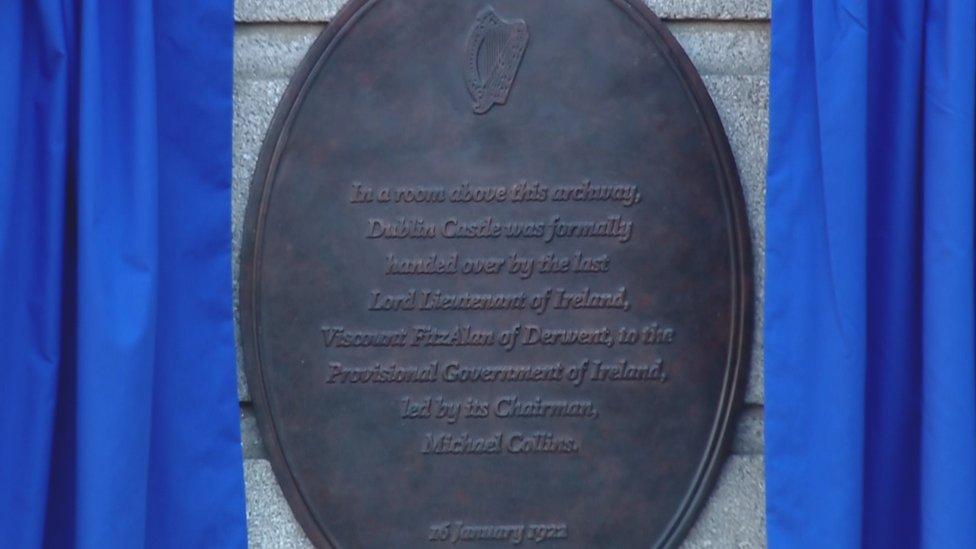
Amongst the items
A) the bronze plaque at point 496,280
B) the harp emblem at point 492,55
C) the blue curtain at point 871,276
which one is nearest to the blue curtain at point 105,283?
the bronze plaque at point 496,280

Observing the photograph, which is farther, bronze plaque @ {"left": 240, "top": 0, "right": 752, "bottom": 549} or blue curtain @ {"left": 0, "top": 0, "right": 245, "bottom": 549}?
bronze plaque @ {"left": 240, "top": 0, "right": 752, "bottom": 549}

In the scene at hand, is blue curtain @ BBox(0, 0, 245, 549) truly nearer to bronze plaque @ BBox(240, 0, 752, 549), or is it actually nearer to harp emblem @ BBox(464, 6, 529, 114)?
bronze plaque @ BBox(240, 0, 752, 549)

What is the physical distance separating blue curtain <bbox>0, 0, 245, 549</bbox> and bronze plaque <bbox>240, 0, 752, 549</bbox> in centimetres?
19

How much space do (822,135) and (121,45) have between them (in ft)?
4.93

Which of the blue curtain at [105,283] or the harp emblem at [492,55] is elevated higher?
the harp emblem at [492,55]

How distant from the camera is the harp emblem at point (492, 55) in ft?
9.97

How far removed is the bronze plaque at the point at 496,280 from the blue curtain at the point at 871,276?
271mm

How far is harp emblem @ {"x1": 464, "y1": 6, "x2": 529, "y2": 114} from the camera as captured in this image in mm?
3039

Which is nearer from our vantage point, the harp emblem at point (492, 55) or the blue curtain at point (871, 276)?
the blue curtain at point (871, 276)

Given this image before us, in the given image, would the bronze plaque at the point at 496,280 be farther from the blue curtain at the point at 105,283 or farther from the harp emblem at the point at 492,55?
the blue curtain at the point at 105,283

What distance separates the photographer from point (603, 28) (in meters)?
3.06

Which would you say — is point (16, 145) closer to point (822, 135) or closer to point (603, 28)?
point (603, 28)

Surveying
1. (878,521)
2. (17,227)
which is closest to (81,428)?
(17,227)

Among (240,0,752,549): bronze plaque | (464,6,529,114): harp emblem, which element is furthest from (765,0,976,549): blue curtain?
(464,6,529,114): harp emblem
